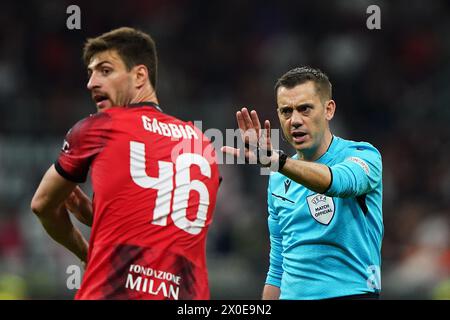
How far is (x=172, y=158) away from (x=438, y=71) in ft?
41.1

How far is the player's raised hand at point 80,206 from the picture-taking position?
516 centimetres

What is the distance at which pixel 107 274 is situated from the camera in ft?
14.9

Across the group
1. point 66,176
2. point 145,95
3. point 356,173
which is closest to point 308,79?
point 356,173

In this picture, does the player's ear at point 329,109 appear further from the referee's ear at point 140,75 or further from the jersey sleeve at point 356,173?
the referee's ear at point 140,75

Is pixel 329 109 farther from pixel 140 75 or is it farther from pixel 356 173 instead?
pixel 140 75

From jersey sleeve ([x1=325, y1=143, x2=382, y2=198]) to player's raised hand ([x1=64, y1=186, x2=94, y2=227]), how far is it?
1397 mm

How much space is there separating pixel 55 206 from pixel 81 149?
14.0 inches

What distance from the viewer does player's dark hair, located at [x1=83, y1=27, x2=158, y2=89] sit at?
5031mm

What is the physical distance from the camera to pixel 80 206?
17.0 ft

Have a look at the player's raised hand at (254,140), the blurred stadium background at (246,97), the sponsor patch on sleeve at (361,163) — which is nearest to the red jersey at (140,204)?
the player's raised hand at (254,140)

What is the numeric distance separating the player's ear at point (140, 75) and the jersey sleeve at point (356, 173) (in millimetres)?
1210

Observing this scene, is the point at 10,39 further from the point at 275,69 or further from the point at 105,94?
the point at 105,94
